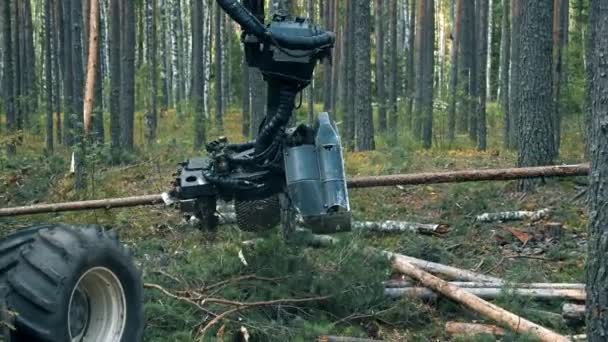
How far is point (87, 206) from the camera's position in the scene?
27.8ft

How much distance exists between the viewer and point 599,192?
185 inches

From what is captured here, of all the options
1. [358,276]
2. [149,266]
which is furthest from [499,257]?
[149,266]

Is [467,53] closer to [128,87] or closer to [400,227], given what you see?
[128,87]

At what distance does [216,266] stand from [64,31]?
806 inches

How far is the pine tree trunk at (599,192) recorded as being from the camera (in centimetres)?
461

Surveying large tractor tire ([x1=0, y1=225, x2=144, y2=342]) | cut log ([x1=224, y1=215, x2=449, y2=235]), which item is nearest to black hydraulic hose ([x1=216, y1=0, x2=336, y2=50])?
large tractor tire ([x1=0, y1=225, x2=144, y2=342])

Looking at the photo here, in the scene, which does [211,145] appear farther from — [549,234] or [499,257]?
[549,234]

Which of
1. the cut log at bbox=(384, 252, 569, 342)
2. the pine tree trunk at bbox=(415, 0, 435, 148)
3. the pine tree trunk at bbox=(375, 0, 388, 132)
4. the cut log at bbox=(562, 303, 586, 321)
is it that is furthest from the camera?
the pine tree trunk at bbox=(375, 0, 388, 132)

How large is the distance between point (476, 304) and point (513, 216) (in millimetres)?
3489

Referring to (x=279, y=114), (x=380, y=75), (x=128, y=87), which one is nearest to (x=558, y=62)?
(x=128, y=87)

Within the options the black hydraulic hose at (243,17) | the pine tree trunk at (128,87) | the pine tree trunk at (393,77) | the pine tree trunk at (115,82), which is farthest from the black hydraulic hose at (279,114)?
the pine tree trunk at (393,77)

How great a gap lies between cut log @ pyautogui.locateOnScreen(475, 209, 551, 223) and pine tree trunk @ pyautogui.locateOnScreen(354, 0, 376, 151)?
28.7ft

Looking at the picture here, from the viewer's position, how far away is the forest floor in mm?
6125

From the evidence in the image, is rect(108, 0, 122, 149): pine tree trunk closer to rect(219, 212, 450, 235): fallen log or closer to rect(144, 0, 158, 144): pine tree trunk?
rect(144, 0, 158, 144): pine tree trunk
